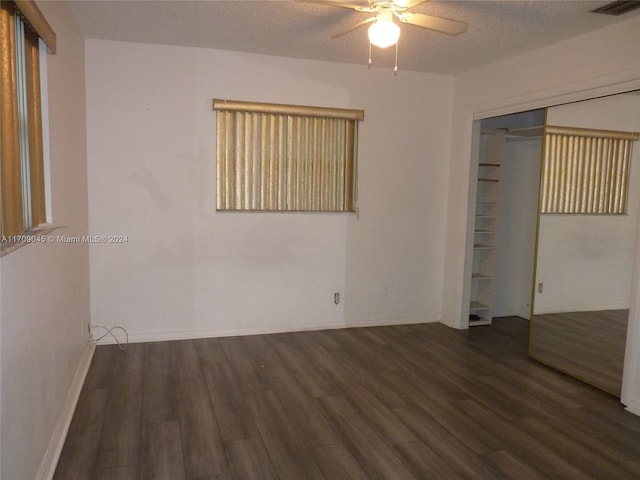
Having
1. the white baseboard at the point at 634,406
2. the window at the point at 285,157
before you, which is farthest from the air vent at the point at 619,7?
the white baseboard at the point at 634,406

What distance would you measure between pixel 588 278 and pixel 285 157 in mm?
2738

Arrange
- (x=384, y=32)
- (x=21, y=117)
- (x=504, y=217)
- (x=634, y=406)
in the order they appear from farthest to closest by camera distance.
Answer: (x=504, y=217)
(x=634, y=406)
(x=384, y=32)
(x=21, y=117)

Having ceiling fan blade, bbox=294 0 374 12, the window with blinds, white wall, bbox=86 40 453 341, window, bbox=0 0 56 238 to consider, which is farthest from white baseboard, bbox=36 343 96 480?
the window with blinds

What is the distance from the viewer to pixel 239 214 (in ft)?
14.6

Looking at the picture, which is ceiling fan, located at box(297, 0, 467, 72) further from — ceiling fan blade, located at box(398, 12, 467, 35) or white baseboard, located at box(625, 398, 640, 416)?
white baseboard, located at box(625, 398, 640, 416)

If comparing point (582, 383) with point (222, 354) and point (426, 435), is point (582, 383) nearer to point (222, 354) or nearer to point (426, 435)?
point (426, 435)

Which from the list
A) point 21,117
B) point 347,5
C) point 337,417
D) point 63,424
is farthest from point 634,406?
point 21,117

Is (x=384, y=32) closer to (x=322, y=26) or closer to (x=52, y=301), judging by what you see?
(x=322, y=26)

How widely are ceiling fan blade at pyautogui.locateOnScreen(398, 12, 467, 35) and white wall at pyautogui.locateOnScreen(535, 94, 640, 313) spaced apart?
4.66 feet

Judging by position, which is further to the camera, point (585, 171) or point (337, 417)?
point (585, 171)

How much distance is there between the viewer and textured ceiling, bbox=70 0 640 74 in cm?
314

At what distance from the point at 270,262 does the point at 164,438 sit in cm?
215

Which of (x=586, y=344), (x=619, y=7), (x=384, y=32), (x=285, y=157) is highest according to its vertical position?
(x=619, y=7)

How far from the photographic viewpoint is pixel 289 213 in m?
4.61
